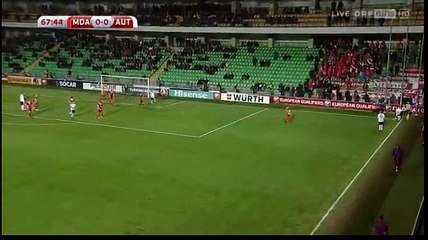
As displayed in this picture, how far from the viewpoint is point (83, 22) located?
34219 mm

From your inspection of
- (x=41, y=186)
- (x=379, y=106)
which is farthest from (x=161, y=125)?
(x=379, y=106)

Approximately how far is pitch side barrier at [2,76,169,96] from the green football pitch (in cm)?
989

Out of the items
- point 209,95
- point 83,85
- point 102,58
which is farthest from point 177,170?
point 102,58

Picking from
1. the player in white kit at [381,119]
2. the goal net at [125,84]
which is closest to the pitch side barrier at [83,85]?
the goal net at [125,84]

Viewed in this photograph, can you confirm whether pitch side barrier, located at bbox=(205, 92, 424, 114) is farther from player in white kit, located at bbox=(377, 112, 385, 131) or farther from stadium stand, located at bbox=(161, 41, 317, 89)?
player in white kit, located at bbox=(377, 112, 385, 131)

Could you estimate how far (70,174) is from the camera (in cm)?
1841

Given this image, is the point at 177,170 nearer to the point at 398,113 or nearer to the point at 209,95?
the point at 398,113

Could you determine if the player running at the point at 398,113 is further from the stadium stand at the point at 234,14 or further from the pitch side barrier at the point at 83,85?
the pitch side barrier at the point at 83,85

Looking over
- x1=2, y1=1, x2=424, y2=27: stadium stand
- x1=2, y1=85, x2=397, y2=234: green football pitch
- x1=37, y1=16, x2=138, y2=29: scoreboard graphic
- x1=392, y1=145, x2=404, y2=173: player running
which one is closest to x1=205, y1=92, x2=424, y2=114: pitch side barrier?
x1=2, y1=85, x2=397, y2=234: green football pitch

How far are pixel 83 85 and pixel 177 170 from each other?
30235mm

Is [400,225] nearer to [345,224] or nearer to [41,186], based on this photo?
[345,224]

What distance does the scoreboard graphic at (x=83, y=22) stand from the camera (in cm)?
3072

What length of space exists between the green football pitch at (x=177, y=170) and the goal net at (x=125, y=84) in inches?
394

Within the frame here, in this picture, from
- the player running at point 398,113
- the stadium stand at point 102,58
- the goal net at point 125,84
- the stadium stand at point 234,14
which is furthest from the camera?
the stadium stand at point 102,58
